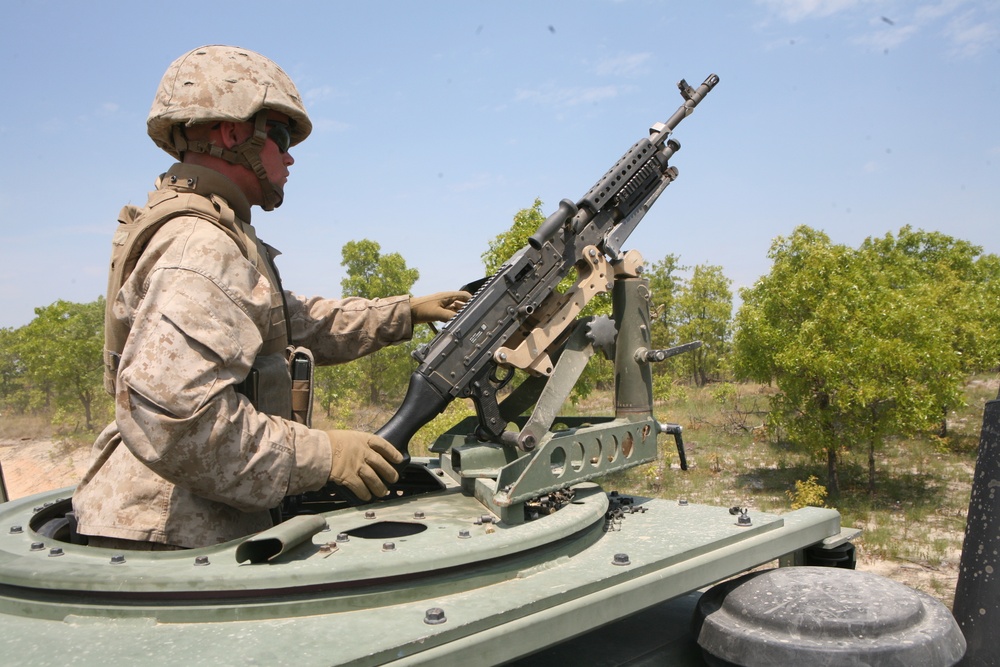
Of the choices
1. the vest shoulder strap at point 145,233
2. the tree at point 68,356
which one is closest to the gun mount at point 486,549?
the vest shoulder strap at point 145,233

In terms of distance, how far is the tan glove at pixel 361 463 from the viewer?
2.73 m

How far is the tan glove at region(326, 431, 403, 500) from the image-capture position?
2729 millimetres

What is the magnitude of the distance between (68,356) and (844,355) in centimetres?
1626

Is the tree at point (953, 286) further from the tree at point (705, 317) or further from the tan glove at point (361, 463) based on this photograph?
the tan glove at point (361, 463)

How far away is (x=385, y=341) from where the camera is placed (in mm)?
4000

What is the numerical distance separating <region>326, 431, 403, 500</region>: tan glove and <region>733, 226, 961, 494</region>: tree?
39.7 ft

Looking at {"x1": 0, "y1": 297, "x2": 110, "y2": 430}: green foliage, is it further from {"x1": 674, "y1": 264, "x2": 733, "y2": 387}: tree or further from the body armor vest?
{"x1": 674, "y1": 264, "x2": 733, "y2": 387}: tree

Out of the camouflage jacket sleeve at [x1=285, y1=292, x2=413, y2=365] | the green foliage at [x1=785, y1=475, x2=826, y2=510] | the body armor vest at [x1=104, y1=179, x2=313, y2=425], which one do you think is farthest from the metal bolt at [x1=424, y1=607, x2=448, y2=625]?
the green foliage at [x1=785, y1=475, x2=826, y2=510]

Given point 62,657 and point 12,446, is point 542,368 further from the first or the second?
point 12,446

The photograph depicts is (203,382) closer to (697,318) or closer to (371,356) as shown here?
(371,356)

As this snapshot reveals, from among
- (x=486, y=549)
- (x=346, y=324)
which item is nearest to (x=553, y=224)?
(x=346, y=324)

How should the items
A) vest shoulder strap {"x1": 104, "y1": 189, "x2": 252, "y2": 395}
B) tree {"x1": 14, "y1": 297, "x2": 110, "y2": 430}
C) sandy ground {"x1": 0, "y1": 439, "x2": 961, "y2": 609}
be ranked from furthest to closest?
tree {"x1": 14, "y1": 297, "x2": 110, "y2": 430}, sandy ground {"x1": 0, "y1": 439, "x2": 961, "y2": 609}, vest shoulder strap {"x1": 104, "y1": 189, "x2": 252, "y2": 395}

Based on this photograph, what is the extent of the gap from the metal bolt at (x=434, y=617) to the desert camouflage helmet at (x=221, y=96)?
1735 millimetres

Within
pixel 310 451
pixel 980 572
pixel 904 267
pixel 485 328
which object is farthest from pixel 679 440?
pixel 904 267
